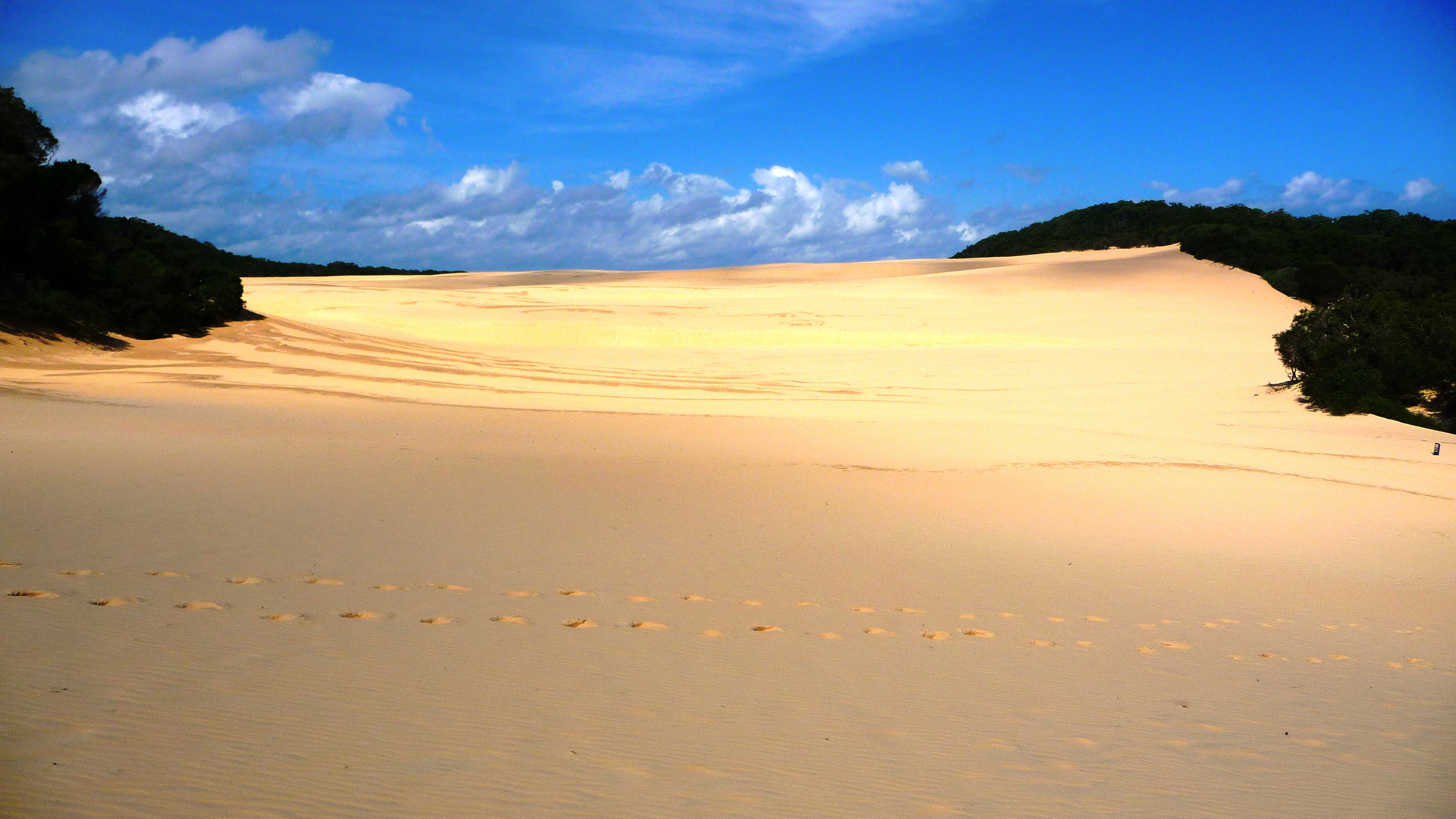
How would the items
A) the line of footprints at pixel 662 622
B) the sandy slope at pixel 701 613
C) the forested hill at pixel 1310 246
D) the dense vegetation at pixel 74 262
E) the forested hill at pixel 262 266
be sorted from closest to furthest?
the sandy slope at pixel 701 613
the line of footprints at pixel 662 622
the dense vegetation at pixel 74 262
the forested hill at pixel 1310 246
the forested hill at pixel 262 266

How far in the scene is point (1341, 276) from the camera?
4316cm

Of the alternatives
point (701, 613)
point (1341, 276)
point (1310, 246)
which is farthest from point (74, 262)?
point (1310, 246)

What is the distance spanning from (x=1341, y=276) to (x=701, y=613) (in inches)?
1878

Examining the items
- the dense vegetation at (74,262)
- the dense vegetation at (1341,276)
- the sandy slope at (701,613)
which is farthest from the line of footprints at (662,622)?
the dense vegetation at (74,262)

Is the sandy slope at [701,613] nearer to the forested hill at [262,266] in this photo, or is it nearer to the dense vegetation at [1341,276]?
the dense vegetation at [1341,276]

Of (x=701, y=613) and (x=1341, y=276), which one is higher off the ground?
(x=1341, y=276)

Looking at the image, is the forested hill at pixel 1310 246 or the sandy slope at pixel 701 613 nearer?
the sandy slope at pixel 701 613

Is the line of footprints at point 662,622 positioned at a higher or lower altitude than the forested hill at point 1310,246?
lower

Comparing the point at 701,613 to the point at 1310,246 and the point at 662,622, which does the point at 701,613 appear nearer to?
the point at 662,622

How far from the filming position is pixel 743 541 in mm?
8148

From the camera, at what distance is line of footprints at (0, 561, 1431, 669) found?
5.31 m

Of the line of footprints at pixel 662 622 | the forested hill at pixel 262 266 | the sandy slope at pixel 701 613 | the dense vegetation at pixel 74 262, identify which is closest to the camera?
the sandy slope at pixel 701 613

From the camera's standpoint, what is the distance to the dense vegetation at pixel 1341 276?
67.3 feet

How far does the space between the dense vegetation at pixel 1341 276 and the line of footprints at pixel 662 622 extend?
52.1ft
